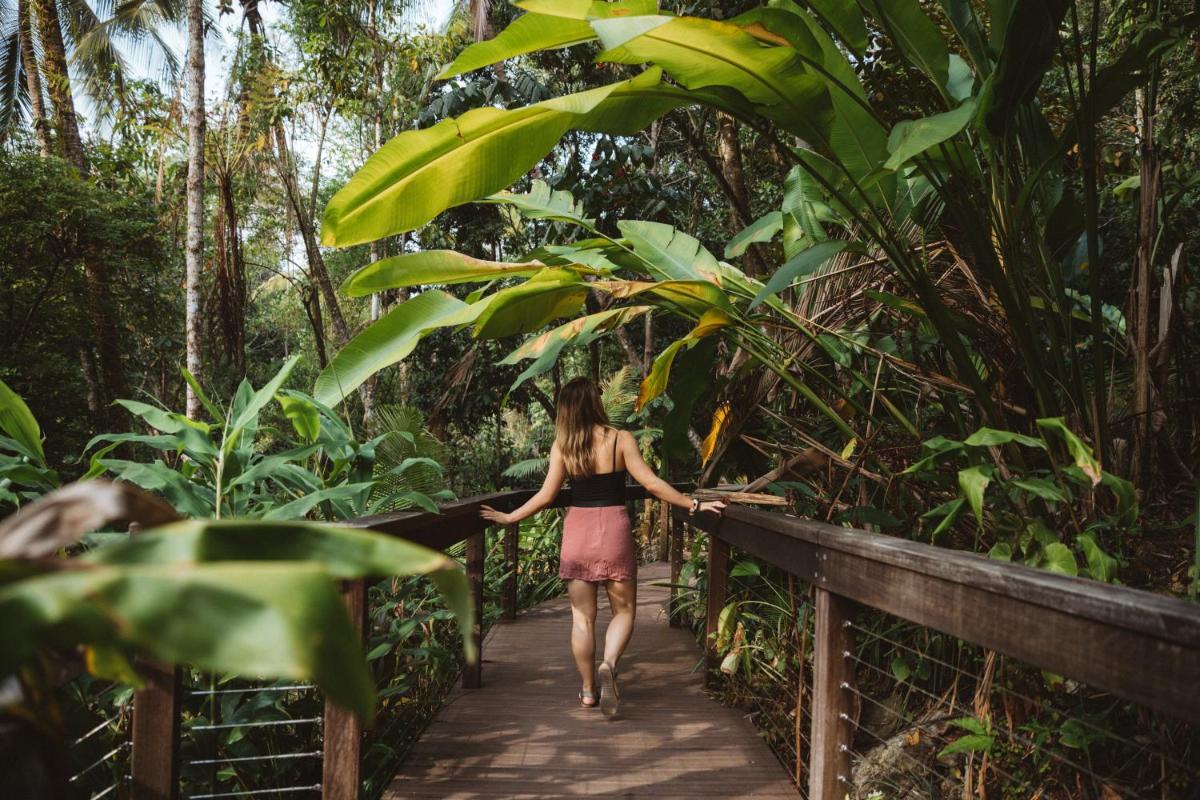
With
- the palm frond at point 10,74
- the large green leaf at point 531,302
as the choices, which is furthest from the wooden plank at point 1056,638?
the palm frond at point 10,74

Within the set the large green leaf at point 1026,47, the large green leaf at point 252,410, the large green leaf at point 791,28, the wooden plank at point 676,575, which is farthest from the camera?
the wooden plank at point 676,575

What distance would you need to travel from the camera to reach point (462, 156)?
7.27 feet

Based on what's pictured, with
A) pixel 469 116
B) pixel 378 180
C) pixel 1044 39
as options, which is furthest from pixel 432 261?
pixel 1044 39

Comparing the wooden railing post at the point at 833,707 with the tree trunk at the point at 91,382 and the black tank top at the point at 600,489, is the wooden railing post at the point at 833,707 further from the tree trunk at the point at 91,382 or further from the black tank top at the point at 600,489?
the tree trunk at the point at 91,382

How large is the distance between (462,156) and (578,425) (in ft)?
5.61

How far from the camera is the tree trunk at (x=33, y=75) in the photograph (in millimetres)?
12258

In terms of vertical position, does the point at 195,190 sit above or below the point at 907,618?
above

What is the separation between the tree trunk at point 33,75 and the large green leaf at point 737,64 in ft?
43.8

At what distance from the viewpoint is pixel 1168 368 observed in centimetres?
245

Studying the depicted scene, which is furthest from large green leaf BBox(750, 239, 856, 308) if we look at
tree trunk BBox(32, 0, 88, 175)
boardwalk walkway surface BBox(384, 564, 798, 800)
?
tree trunk BBox(32, 0, 88, 175)

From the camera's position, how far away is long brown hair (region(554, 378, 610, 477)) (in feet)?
12.1

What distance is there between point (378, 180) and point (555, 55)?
22.2 feet

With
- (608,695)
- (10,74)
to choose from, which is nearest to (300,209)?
(608,695)

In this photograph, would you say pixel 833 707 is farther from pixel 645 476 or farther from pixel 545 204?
pixel 545 204
